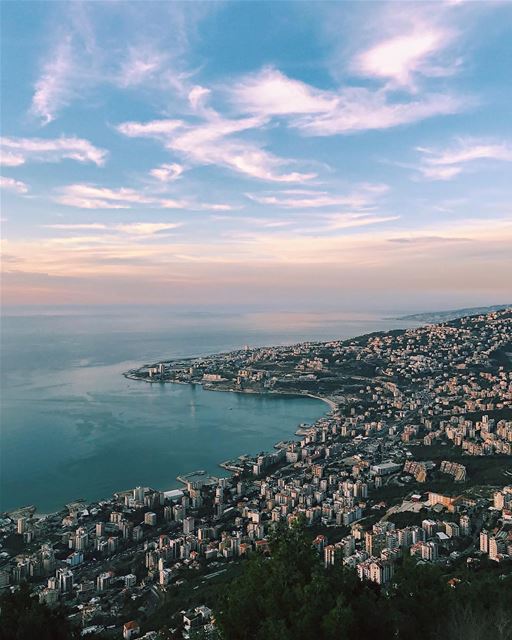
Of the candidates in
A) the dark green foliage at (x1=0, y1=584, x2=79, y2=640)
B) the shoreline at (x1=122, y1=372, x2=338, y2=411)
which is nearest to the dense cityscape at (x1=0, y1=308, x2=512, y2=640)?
the dark green foliage at (x1=0, y1=584, x2=79, y2=640)

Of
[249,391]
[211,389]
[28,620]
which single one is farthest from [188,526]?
[211,389]

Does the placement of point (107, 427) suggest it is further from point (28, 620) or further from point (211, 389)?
point (28, 620)

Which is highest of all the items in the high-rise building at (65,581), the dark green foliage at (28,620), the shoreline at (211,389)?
the dark green foliage at (28,620)

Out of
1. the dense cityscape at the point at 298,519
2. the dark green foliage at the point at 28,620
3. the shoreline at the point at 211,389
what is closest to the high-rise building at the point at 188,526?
the dense cityscape at the point at 298,519

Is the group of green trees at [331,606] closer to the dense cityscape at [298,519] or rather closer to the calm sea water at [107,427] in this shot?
the dense cityscape at [298,519]

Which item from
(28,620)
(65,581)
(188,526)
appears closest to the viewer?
(28,620)

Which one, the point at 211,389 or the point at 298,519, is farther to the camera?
the point at 211,389

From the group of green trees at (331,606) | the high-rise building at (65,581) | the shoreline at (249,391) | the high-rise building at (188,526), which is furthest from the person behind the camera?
the shoreline at (249,391)
